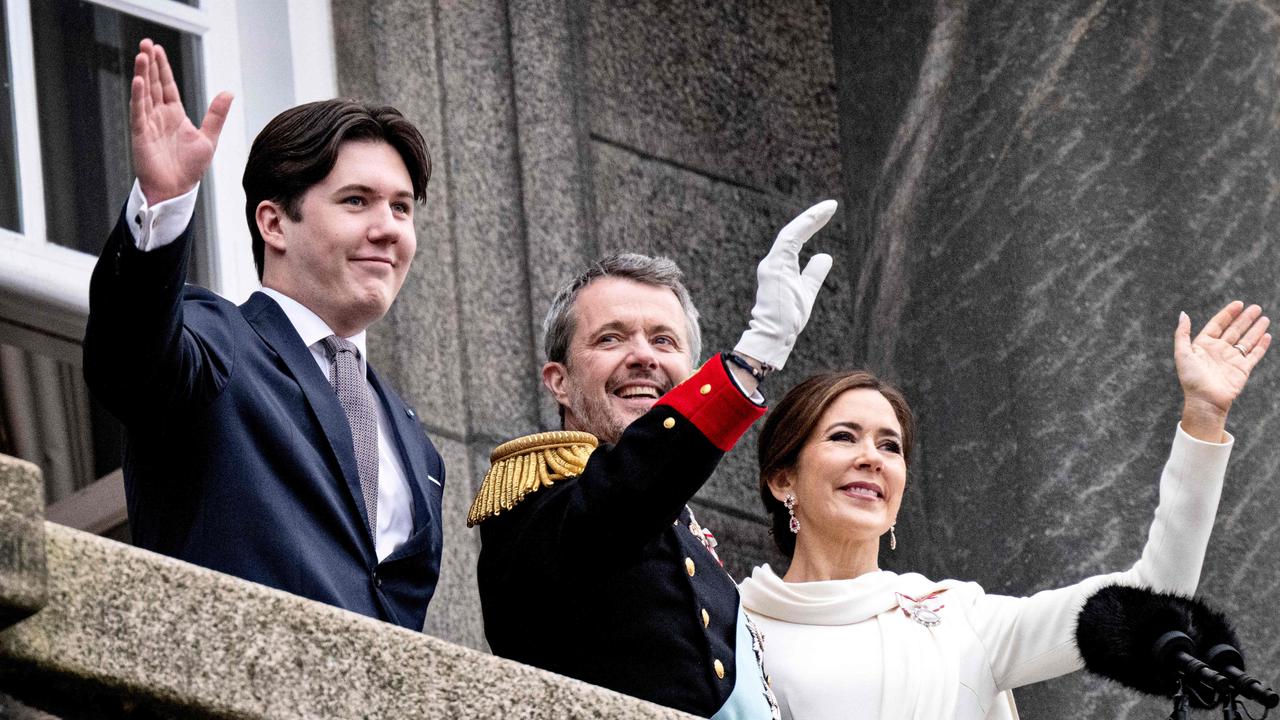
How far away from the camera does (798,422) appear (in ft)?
16.7

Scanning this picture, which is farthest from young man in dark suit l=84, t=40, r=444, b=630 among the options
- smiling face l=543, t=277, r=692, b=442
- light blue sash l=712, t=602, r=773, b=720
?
light blue sash l=712, t=602, r=773, b=720

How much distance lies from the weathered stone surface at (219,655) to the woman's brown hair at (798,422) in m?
1.82

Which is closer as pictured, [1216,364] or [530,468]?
[530,468]

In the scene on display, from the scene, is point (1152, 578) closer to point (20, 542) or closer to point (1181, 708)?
point (1181, 708)

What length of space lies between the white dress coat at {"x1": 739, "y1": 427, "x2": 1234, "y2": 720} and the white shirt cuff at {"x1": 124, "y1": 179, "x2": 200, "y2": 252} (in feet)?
5.19

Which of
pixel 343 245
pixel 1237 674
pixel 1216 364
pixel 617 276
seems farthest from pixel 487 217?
pixel 1237 674

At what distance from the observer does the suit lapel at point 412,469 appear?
4.05m

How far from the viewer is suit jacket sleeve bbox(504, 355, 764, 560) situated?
12.7ft

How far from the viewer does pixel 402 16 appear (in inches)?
257

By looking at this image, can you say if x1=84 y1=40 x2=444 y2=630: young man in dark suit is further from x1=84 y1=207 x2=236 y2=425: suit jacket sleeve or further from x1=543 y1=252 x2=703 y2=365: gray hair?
x1=543 y1=252 x2=703 y2=365: gray hair

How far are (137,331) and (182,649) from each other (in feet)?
2.08

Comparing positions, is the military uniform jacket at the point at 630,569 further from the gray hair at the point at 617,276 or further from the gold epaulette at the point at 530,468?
the gray hair at the point at 617,276

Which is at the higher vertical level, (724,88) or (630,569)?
(630,569)

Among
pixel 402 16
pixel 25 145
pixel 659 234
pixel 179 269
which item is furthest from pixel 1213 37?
pixel 179 269
